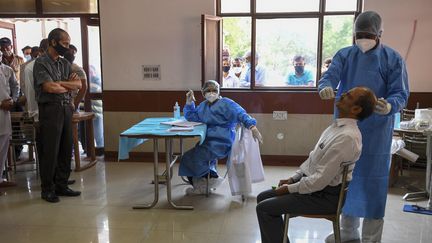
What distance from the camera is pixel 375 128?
247 cm

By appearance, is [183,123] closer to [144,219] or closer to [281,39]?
[144,219]

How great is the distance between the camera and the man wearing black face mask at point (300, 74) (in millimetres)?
4965

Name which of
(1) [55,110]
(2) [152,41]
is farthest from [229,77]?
(1) [55,110]

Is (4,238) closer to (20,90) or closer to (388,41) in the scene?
(20,90)

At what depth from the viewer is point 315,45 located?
4.90 metres

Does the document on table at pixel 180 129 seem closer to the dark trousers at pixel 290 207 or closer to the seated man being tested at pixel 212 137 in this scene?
the seated man being tested at pixel 212 137

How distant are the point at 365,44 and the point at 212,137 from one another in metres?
1.70

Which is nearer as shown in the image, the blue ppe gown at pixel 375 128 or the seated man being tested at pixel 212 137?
the blue ppe gown at pixel 375 128

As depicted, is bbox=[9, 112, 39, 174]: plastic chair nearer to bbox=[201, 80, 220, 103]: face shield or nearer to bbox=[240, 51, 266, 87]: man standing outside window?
bbox=[201, 80, 220, 103]: face shield

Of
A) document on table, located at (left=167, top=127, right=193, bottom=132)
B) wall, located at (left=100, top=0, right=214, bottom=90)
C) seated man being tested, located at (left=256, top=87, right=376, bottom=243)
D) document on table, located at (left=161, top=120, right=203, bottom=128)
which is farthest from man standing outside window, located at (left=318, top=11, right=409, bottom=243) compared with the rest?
wall, located at (left=100, top=0, right=214, bottom=90)

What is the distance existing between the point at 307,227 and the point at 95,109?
3526mm

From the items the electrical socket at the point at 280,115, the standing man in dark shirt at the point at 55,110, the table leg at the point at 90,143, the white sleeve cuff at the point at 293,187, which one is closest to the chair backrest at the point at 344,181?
the white sleeve cuff at the point at 293,187

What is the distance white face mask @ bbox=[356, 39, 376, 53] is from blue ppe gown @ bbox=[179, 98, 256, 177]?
134cm

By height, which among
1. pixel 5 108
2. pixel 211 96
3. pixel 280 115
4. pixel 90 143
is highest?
pixel 211 96
